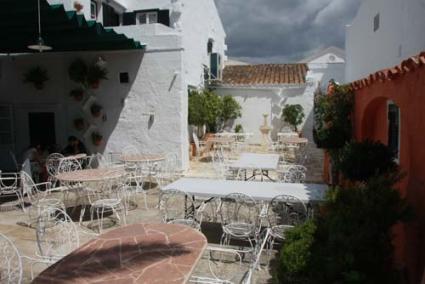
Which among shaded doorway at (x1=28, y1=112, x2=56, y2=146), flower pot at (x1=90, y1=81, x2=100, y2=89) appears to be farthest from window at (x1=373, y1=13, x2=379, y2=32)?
→ shaded doorway at (x1=28, y1=112, x2=56, y2=146)

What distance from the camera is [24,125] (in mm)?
12164

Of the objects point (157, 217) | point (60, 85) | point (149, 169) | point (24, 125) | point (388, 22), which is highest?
point (388, 22)

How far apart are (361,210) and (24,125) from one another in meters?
12.0

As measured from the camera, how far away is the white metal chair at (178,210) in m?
5.32

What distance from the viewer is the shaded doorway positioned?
39.3 feet

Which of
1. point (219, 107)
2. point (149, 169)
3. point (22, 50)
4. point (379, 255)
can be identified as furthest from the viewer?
point (219, 107)

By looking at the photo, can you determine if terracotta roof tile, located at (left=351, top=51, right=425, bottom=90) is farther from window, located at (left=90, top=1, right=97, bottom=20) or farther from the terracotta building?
window, located at (left=90, top=1, right=97, bottom=20)

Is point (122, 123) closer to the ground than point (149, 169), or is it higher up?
higher up

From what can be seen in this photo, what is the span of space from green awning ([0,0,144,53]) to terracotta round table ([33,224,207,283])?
5474 mm

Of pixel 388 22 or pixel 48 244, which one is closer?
pixel 48 244

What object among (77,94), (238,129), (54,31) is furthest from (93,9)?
(238,129)

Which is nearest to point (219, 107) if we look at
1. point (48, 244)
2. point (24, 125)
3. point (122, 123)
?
point (122, 123)

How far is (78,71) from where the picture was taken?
11055 mm

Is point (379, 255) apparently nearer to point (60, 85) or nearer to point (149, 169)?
point (149, 169)
